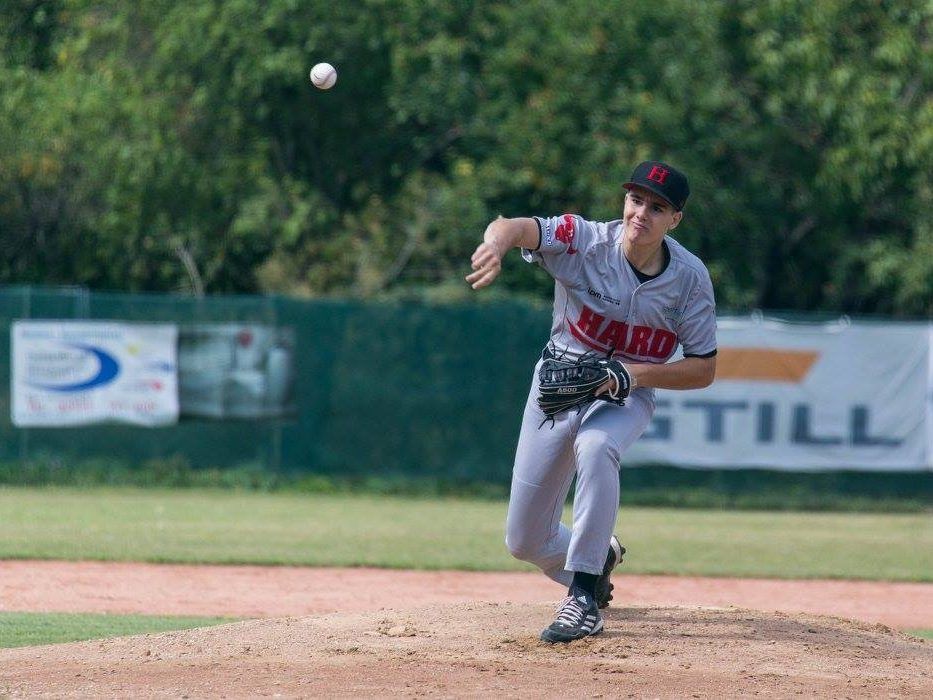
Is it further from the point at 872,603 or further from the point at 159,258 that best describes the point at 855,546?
the point at 159,258

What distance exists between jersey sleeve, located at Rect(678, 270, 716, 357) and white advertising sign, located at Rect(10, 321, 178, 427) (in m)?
9.05

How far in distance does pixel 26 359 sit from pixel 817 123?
1021 cm

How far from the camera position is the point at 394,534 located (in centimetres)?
1123

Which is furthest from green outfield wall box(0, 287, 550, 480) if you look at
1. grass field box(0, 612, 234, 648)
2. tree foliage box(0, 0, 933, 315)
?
grass field box(0, 612, 234, 648)

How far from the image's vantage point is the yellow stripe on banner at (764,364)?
1400cm

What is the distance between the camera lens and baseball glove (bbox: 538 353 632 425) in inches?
205

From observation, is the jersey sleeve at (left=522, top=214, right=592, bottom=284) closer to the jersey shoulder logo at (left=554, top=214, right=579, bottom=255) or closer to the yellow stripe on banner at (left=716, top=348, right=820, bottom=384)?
the jersey shoulder logo at (left=554, top=214, right=579, bottom=255)

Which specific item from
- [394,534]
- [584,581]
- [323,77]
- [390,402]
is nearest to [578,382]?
[584,581]

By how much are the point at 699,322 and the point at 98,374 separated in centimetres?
935

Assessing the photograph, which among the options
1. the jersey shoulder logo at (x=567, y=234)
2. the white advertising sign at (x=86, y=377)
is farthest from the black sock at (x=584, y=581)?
the white advertising sign at (x=86, y=377)

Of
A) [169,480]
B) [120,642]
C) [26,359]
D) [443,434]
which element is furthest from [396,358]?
[120,642]

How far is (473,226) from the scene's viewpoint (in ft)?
58.6

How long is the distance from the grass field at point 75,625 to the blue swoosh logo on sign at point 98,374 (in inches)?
267

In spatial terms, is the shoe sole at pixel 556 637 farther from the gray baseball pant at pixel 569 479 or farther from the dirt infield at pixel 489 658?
the gray baseball pant at pixel 569 479
